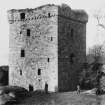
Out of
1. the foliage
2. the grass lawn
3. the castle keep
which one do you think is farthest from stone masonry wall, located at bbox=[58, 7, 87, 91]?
the grass lawn

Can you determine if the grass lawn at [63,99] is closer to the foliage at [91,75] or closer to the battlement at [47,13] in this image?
the foliage at [91,75]

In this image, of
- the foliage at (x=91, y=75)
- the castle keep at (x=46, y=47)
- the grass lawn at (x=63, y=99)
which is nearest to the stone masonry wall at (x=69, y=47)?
the castle keep at (x=46, y=47)

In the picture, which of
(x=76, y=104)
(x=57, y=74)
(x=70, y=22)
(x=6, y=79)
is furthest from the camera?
(x=6, y=79)

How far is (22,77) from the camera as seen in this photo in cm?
3903

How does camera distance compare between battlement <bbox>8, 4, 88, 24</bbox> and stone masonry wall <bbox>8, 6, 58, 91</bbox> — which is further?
battlement <bbox>8, 4, 88, 24</bbox>

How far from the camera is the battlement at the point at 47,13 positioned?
37156 millimetres

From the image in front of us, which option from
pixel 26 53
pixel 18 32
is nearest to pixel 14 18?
pixel 18 32

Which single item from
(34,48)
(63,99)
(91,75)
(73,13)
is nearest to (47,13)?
(73,13)

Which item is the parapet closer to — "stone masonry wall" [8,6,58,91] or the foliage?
"stone masonry wall" [8,6,58,91]

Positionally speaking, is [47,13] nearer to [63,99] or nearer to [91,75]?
[91,75]

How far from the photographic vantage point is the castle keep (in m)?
37.0

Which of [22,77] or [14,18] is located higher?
[14,18]

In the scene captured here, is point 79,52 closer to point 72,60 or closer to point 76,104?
point 72,60

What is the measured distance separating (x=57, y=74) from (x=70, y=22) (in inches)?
261
